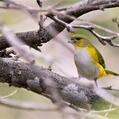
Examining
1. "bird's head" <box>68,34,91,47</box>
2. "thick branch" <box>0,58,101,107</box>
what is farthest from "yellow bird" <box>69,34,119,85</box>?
"thick branch" <box>0,58,101,107</box>

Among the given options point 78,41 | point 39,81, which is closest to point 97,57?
point 78,41

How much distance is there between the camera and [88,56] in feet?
11.2

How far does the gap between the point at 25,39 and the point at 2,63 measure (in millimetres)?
141

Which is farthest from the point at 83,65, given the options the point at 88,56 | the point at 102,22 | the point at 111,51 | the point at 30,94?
the point at 111,51

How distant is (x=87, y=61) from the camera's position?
338 cm

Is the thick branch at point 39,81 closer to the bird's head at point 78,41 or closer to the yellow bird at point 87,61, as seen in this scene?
the yellow bird at point 87,61

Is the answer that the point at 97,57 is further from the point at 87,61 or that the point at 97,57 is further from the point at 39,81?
the point at 39,81

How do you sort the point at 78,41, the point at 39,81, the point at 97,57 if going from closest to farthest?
the point at 39,81, the point at 97,57, the point at 78,41

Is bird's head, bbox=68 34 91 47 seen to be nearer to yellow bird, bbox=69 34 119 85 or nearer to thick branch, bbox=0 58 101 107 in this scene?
yellow bird, bbox=69 34 119 85

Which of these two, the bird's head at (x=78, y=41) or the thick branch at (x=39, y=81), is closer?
the thick branch at (x=39, y=81)

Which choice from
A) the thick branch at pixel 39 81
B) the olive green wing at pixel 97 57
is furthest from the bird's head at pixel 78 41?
the thick branch at pixel 39 81

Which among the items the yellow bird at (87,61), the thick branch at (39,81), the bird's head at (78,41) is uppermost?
the thick branch at (39,81)

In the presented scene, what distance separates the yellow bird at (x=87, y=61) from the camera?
327 centimetres

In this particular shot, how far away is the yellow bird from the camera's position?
327 cm
